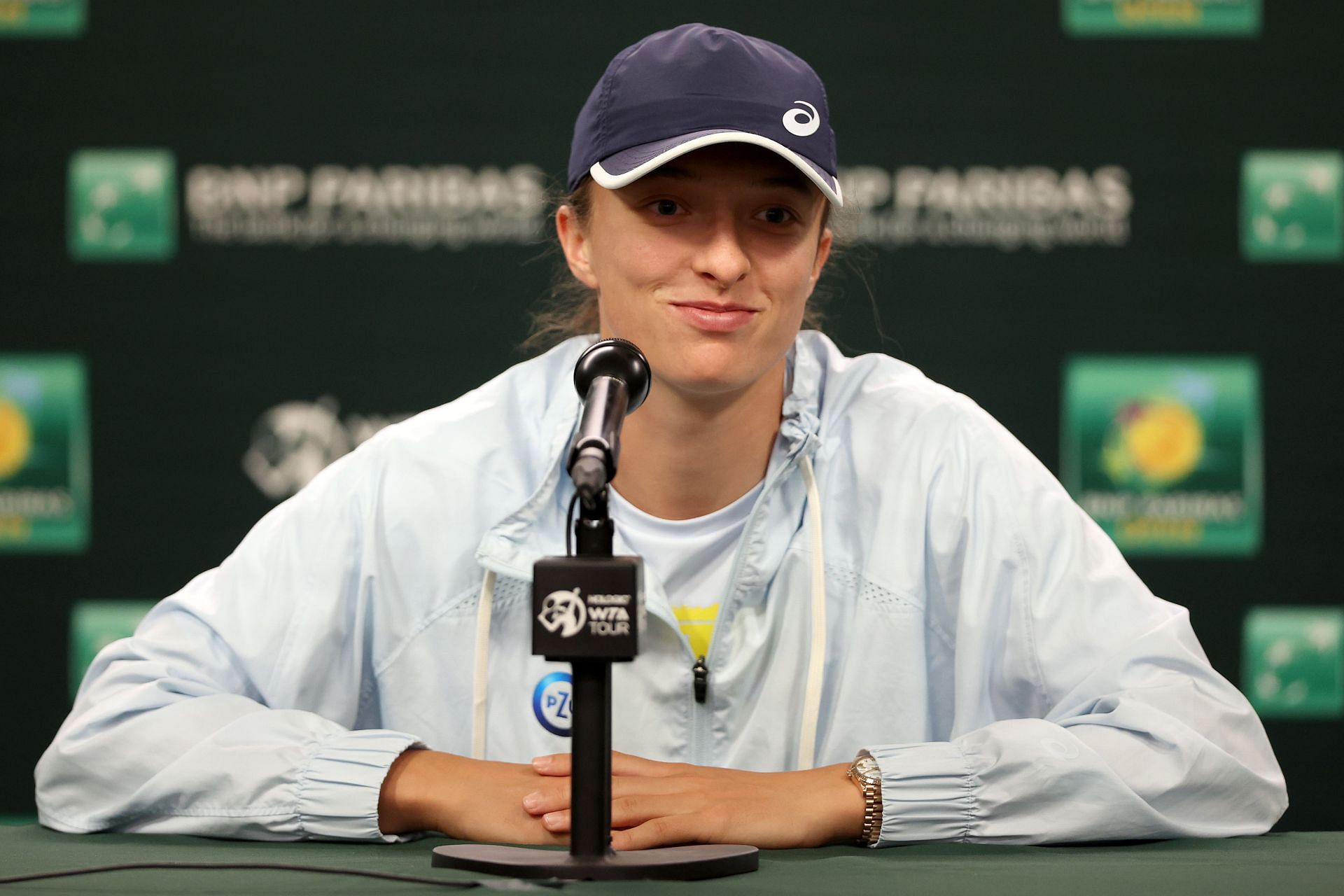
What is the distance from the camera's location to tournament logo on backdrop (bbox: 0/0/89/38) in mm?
2516

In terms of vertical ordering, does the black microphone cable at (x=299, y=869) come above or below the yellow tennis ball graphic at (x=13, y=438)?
below

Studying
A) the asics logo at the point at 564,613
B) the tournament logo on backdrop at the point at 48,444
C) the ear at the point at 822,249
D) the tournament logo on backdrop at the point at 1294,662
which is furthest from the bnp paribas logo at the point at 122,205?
the tournament logo on backdrop at the point at 1294,662

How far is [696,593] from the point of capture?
1.64m

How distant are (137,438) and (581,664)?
1.72 metres

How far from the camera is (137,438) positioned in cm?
250

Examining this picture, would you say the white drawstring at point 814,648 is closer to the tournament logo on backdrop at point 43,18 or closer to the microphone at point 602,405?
the microphone at point 602,405

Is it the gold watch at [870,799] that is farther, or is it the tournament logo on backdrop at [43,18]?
the tournament logo on backdrop at [43,18]

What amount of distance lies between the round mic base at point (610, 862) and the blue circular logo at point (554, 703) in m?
0.47

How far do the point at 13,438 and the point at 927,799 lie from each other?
1871 mm

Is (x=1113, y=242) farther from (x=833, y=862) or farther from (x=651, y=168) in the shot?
(x=833, y=862)

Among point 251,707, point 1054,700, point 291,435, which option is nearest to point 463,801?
point 251,707

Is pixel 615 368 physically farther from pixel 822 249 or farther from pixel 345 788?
pixel 822 249

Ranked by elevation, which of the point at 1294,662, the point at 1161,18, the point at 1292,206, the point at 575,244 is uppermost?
the point at 1161,18

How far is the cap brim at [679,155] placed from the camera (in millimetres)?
1437
